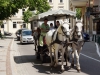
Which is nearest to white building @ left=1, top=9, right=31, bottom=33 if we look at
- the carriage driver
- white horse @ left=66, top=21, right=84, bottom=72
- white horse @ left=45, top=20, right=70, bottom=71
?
the carriage driver

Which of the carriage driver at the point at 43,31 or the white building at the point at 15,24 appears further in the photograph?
the white building at the point at 15,24

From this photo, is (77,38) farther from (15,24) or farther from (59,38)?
(15,24)

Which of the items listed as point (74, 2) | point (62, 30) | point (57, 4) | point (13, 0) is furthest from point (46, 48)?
point (57, 4)

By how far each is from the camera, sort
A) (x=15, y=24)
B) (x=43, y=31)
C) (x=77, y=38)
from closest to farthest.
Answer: (x=77, y=38) < (x=43, y=31) < (x=15, y=24)

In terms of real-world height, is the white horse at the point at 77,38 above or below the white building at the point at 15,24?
below

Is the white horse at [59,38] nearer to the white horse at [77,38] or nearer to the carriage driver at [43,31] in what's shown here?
the white horse at [77,38]

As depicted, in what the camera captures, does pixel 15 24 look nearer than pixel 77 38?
No

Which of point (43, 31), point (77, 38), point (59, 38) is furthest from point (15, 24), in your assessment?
point (77, 38)

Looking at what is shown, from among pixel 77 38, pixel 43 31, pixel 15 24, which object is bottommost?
pixel 77 38

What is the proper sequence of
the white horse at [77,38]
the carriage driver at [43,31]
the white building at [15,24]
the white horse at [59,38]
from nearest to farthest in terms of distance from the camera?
the white horse at [59,38] → the white horse at [77,38] → the carriage driver at [43,31] → the white building at [15,24]

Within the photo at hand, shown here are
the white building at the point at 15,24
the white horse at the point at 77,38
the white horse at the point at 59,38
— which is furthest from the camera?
the white building at the point at 15,24

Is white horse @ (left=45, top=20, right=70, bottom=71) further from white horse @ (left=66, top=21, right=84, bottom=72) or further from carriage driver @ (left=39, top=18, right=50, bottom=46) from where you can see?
carriage driver @ (left=39, top=18, right=50, bottom=46)

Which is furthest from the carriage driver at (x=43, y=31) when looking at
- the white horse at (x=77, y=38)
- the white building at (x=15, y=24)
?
the white building at (x=15, y=24)

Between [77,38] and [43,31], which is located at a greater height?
[43,31]
